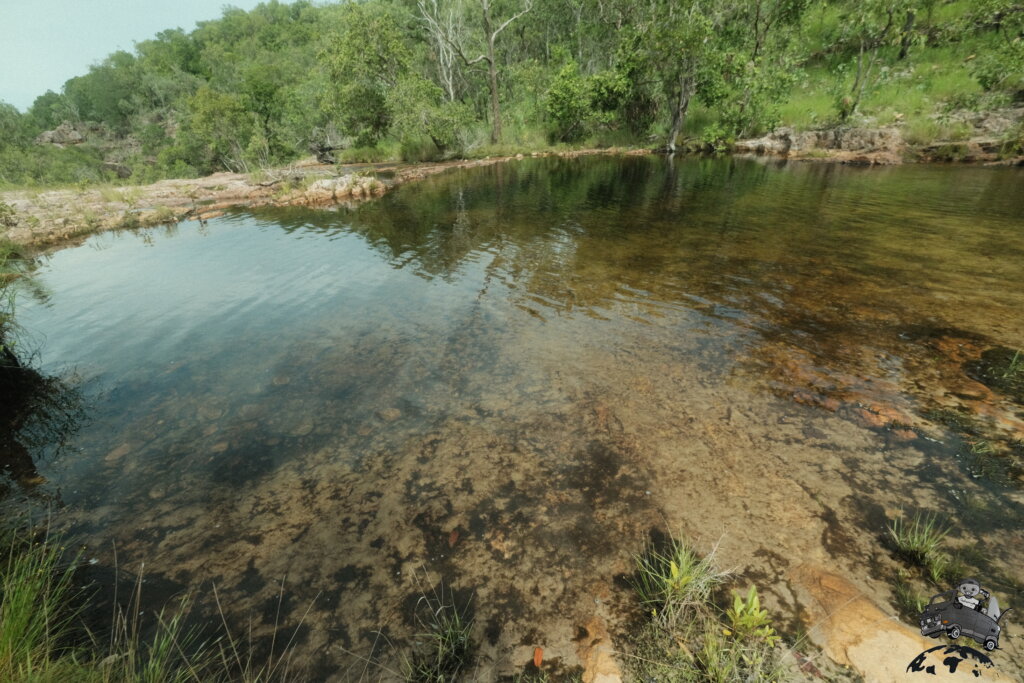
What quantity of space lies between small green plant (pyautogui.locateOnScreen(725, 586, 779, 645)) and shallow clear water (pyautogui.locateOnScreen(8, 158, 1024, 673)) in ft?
1.00

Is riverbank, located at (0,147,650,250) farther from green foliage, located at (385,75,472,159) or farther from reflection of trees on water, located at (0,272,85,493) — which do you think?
reflection of trees on water, located at (0,272,85,493)

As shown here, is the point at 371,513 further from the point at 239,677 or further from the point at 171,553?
the point at 171,553

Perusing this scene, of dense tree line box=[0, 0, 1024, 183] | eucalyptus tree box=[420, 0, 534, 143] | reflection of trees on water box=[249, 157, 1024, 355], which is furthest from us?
eucalyptus tree box=[420, 0, 534, 143]

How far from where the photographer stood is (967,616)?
236cm

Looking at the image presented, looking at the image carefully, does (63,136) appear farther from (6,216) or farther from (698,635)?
(698,635)

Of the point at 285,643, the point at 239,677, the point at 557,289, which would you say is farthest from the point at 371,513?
the point at 557,289

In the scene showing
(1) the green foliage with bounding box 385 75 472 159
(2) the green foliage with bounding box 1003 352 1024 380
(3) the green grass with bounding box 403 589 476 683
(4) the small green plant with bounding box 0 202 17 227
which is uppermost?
(1) the green foliage with bounding box 385 75 472 159

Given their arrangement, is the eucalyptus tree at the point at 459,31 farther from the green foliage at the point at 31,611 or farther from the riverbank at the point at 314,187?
the green foliage at the point at 31,611

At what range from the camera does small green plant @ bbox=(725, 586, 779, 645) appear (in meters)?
2.32

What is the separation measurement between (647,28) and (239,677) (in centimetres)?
3961

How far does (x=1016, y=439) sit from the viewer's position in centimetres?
390

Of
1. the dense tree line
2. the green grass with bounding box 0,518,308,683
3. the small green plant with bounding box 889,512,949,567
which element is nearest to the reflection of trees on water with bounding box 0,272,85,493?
the green grass with bounding box 0,518,308,683

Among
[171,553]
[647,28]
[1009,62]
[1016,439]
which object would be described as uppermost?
[647,28]

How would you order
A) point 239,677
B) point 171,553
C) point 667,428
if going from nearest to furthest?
point 239,677, point 171,553, point 667,428
